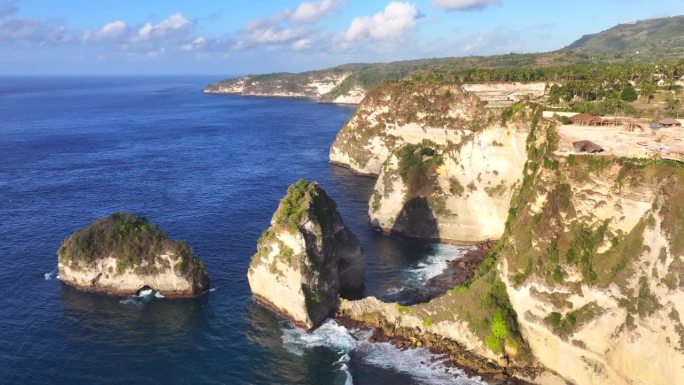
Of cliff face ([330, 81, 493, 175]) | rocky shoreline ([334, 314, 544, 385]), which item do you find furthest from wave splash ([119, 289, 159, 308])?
cliff face ([330, 81, 493, 175])

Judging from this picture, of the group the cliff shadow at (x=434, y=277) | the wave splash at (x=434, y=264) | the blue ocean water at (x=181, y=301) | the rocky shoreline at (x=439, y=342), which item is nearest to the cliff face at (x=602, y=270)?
the rocky shoreline at (x=439, y=342)

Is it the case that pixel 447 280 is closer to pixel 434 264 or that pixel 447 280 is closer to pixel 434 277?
pixel 434 277

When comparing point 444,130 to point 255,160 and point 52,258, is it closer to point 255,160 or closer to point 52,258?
point 255,160

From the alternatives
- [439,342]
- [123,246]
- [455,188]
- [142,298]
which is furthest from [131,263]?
[455,188]

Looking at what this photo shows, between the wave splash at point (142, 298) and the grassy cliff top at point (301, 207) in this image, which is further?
the wave splash at point (142, 298)

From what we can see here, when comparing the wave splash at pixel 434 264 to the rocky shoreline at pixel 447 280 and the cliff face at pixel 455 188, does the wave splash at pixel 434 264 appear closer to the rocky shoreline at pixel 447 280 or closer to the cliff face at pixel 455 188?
the rocky shoreline at pixel 447 280

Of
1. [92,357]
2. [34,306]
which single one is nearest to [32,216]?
[34,306]
